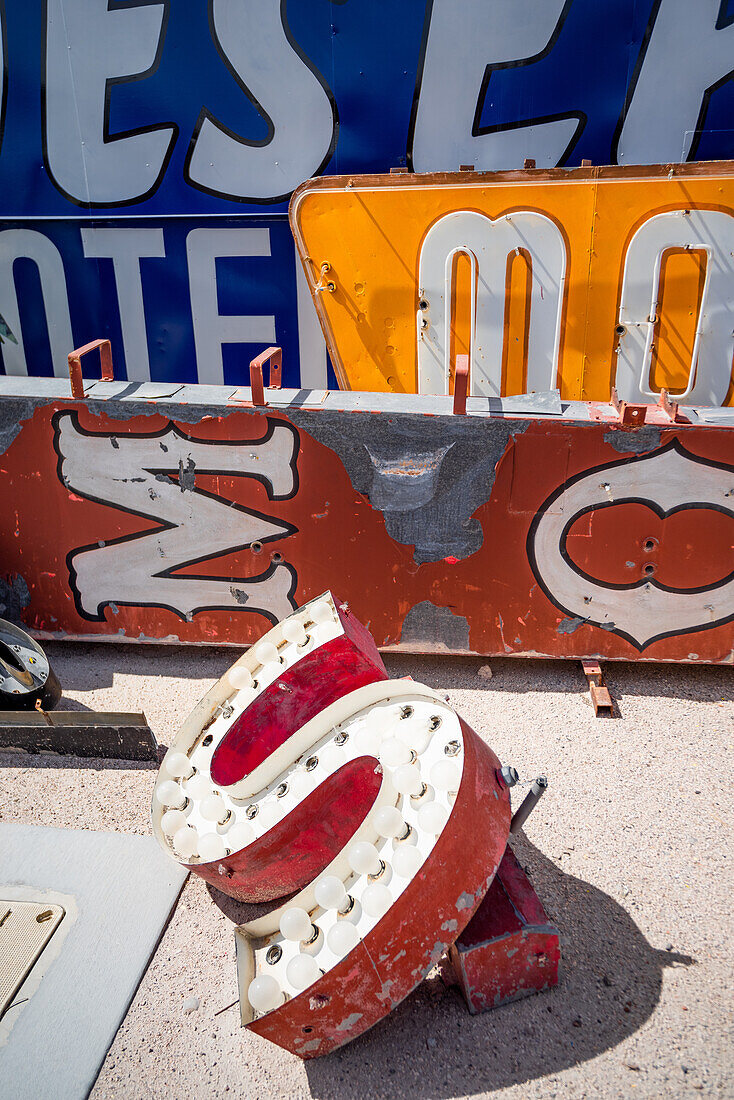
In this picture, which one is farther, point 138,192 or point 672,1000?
point 138,192

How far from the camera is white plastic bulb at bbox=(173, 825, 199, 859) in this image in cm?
255

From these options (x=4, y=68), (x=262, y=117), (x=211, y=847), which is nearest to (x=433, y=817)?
(x=211, y=847)

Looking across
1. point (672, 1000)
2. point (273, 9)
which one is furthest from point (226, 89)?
point (672, 1000)

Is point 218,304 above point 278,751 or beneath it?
above

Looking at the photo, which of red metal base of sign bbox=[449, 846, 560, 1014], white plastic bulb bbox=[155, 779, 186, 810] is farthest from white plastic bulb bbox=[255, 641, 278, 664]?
red metal base of sign bbox=[449, 846, 560, 1014]

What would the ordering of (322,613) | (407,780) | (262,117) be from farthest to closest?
(262,117), (322,613), (407,780)

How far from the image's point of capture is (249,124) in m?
6.05

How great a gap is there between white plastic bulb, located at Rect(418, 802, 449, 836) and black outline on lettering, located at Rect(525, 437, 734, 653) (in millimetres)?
1929

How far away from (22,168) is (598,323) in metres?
5.19

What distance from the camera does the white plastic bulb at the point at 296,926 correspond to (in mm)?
2123

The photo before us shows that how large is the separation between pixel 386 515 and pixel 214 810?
1.82 meters

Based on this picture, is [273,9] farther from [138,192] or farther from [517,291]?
[517,291]

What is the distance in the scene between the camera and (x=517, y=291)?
496cm

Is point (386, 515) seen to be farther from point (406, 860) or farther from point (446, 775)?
point (406, 860)
